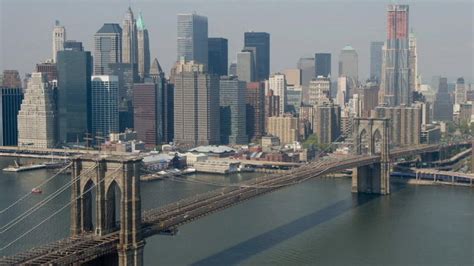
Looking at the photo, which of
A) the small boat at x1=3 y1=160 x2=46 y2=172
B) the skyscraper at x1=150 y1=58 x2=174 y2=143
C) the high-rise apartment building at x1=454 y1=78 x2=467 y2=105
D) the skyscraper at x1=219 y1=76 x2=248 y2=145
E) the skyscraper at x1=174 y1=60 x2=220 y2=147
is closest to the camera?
the small boat at x1=3 y1=160 x2=46 y2=172

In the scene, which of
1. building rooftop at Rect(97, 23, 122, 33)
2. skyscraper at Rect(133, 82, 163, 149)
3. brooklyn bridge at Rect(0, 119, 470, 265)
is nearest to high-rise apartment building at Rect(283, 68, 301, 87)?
building rooftop at Rect(97, 23, 122, 33)

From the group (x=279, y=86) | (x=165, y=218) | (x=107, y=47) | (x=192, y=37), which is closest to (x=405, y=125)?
(x=279, y=86)

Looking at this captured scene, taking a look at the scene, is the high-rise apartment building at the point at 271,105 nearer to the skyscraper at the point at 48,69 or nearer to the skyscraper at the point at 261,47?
the skyscraper at the point at 48,69

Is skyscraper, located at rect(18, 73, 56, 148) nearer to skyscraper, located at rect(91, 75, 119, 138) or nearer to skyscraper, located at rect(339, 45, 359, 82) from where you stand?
skyscraper, located at rect(91, 75, 119, 138)

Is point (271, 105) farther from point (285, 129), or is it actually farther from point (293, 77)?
point (293, 77)

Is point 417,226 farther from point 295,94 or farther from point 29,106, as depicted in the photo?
point 295,94

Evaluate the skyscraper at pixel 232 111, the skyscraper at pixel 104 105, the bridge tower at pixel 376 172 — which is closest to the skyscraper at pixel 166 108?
the skyscraper at pixel 104 105
